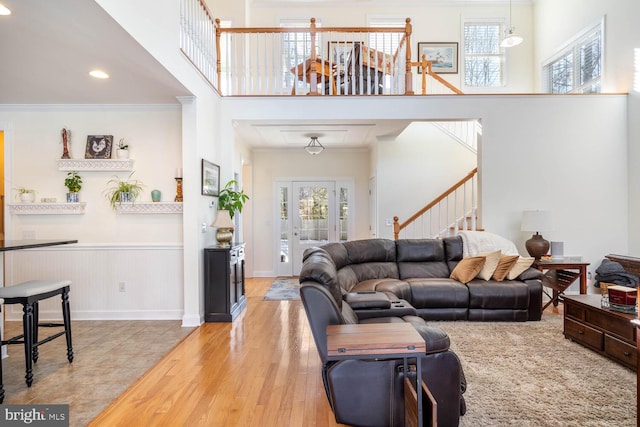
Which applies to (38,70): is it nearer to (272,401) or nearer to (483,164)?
(272,401)

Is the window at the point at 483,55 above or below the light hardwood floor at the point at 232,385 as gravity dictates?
above

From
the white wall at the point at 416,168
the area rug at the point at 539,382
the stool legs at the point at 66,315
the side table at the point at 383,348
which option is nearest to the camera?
the side table at the point at 383,348

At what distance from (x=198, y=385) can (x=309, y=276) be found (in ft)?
4.20

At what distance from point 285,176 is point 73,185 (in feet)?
13.0

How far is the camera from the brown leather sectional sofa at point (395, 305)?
2.13m

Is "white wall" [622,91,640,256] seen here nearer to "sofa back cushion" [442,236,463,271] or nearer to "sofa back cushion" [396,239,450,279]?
"sofa back cushion" [442,236,463,271]

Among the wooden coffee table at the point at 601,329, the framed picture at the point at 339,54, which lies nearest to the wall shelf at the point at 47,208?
the framed picture at the point at 339,54

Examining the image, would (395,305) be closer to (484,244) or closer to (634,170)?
(484,244)

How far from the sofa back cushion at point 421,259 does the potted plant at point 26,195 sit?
14.8 ft

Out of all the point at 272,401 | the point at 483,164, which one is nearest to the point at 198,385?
the point at 272,401

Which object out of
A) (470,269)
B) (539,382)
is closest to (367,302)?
(539,382)

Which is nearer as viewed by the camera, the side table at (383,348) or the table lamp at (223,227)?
the side table at (383,348)

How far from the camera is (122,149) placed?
4.38 m

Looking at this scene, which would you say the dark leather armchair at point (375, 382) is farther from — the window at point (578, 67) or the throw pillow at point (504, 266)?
the window at point (578, 67)
